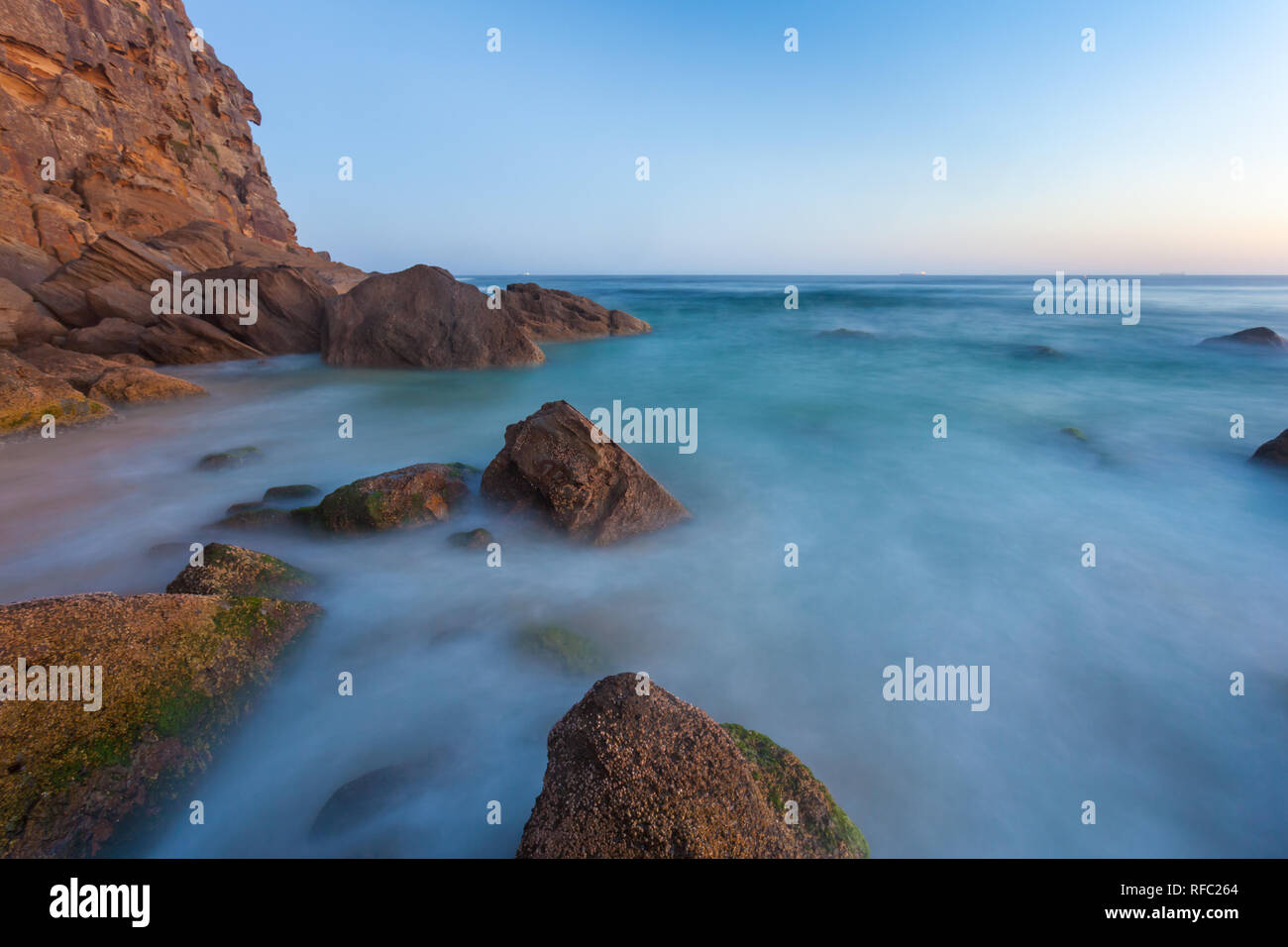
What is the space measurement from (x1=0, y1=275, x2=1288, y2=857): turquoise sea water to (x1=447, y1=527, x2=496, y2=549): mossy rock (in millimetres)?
101

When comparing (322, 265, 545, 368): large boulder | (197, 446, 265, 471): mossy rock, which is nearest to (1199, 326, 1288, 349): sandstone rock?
(322, 265, 545, 368): large boulder

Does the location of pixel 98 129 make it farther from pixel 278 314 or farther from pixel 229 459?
pixel 229 459


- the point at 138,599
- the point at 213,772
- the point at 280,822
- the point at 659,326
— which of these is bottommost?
the point at 280,822

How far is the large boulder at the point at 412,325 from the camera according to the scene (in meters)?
13.8

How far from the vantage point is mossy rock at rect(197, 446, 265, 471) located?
701 centimetres

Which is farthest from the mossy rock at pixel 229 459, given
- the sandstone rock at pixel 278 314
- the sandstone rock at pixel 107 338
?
the sandstone rock at pixel 278 314

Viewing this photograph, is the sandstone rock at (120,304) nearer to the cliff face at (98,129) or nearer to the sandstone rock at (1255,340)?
the cliff face at (98,129)

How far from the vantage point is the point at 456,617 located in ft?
14.0

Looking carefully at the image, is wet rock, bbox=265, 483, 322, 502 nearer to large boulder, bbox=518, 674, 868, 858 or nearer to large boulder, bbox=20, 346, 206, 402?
large boulder, bbox=518, 674, 868, 858

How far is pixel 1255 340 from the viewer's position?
16031 millimetres

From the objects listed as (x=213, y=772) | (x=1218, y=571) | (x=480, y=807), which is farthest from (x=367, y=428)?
(x=1218, y=571)
